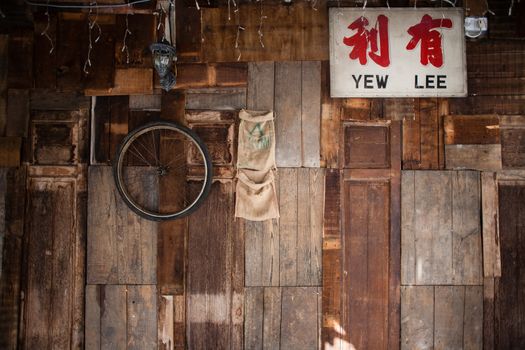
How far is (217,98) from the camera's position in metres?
4.59

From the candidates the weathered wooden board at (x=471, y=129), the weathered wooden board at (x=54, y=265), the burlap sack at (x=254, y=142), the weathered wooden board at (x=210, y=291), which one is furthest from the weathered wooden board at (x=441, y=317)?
the weathered wooden board at (x=54, y=265)

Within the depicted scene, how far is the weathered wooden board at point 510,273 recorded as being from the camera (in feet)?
15.0

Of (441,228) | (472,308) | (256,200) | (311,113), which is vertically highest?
(311,113)

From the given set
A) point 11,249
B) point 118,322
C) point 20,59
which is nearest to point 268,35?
point 20,59

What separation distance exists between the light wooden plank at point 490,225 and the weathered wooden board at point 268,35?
238 centimetres

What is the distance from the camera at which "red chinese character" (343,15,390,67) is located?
4477mm

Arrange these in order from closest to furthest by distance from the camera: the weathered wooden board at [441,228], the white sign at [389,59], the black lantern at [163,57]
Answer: the black lantern at [163,57] < the white sign at [389,59] < the weathered wooden board at [441,228]

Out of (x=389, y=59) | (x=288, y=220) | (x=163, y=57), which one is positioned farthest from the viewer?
(x=288, y=220)

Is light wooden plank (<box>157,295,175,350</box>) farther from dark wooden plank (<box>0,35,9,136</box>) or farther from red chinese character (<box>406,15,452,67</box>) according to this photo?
red chinese character (<box>406,15,452,67</box>)

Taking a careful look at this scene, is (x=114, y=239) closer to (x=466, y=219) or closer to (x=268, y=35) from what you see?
(x=268, y=35)

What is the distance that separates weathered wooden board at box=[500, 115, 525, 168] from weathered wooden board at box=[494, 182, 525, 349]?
0.85ft

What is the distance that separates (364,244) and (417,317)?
3.36 feet

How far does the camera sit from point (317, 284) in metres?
4.55

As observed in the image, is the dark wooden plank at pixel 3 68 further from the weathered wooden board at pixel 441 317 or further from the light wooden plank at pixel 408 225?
the weathered wooden board at pixel 441 317
